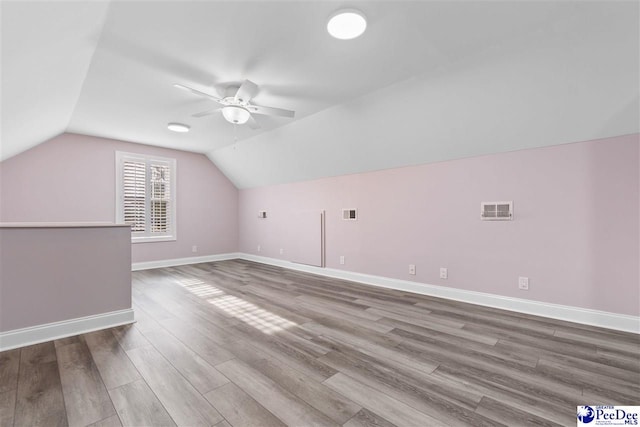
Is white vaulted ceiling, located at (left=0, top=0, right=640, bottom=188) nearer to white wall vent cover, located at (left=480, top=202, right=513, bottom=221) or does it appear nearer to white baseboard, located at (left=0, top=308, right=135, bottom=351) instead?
white wall vent cover, located at (left=480, top=202, right=513, bottom=221)

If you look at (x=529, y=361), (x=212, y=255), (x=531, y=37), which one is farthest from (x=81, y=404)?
(x=212, y=255)

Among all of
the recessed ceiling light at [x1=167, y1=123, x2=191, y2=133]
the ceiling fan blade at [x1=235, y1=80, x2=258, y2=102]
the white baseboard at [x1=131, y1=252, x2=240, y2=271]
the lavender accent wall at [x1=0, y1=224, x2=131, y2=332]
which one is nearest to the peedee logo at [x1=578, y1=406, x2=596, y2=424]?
the ceiling fan blade at [x1=235, y1=80, x2=258, y2=102]

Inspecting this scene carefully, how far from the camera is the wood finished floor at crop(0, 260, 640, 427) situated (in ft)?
4.95

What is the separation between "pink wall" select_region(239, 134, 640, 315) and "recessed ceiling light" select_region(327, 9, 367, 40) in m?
2.28

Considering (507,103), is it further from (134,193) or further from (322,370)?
→ (134,193)

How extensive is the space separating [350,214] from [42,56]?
3.94 metres

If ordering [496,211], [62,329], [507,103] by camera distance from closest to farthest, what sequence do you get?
[62,329] < [507,103] < [496,211]

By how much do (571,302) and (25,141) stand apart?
712cm

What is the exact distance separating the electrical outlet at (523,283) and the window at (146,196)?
6.27 meters

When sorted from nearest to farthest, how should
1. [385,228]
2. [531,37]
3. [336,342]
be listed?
1. [531,37]
2. [336,342]
3. [385,228]

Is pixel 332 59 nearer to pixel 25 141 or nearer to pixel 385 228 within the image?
pixel 385 228

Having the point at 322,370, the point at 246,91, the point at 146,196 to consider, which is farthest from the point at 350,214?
the point at 146,196

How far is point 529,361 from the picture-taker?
204 cm

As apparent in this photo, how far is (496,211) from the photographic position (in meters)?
3.29
